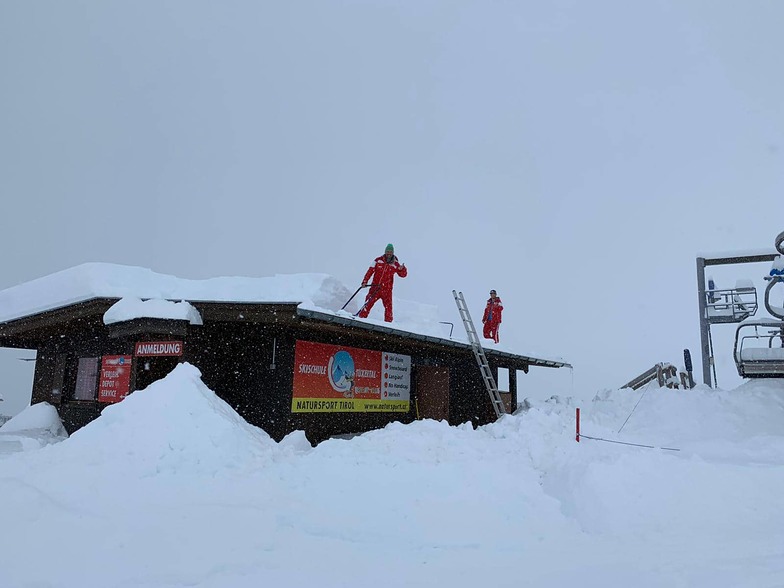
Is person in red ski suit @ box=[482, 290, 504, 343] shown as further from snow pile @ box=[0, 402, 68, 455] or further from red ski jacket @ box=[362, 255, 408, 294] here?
Answer: snow pile @ box=[0, 402, 68, 455]

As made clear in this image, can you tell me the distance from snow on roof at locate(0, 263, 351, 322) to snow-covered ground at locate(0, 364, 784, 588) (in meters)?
2.33

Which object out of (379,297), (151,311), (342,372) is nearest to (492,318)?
(379,297)

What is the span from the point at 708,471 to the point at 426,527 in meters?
3.93

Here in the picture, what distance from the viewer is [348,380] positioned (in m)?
12.5

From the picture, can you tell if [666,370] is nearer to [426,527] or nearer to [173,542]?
[426,527]

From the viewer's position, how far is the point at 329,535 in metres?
5.05

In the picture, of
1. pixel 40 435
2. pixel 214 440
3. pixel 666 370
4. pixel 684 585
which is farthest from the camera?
pixel 666 370

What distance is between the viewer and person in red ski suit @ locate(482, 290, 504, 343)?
685 inches

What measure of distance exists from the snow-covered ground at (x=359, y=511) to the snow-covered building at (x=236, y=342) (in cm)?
227

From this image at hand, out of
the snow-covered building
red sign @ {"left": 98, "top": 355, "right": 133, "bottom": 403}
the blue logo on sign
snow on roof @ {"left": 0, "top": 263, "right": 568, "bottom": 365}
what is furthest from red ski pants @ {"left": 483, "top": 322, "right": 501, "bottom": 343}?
red sign @ {"left": 98, "top": 355, "right": 133, "bottom": 403}

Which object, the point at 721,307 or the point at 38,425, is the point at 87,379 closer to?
the point at 38,425

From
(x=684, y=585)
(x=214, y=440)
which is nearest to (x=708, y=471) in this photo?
(x=684, y=585)

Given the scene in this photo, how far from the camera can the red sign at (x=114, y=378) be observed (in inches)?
480

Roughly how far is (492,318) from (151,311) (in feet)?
34.2
